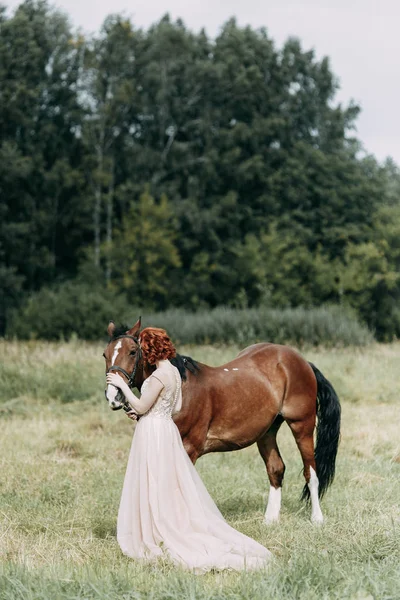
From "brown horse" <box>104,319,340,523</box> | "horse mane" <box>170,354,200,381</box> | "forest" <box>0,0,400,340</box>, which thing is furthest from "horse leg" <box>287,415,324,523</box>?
"forest" <box>0,0,400,340</box>

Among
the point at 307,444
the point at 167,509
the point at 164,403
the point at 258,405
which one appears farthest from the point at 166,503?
the point at 307,444

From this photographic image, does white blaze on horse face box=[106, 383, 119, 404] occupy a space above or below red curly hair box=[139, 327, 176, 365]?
below

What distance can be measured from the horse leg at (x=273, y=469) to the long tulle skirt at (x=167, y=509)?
4.09 ft

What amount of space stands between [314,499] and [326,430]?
0.72m

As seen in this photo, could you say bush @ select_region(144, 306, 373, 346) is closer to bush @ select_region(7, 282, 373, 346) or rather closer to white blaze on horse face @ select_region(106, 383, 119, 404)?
bush @ select_region(7, 282, 373, 346)

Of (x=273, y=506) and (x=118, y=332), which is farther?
(x=273, y=506)

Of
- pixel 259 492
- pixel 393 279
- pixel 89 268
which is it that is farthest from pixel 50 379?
pixel 393 279

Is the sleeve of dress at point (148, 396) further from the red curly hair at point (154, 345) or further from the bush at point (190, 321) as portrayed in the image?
the bush at point (190, 321)

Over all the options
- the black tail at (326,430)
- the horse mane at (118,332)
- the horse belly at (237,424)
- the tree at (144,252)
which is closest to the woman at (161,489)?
the horse mane at (118,332)

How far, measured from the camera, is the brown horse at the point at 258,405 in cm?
630

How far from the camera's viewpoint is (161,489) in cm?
565

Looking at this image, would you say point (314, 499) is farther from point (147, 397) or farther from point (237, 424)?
point (147, 397)

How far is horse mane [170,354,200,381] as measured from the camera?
6281 millimetres

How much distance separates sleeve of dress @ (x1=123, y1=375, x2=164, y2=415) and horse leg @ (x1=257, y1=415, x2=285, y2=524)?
1.77m
